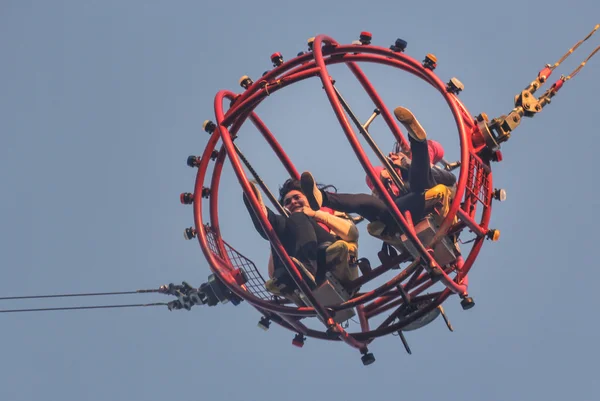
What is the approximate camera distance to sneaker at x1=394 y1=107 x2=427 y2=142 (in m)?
21.9

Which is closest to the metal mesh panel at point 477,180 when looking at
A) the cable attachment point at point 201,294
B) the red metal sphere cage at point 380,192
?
the red metal sphere cage at point 380,192

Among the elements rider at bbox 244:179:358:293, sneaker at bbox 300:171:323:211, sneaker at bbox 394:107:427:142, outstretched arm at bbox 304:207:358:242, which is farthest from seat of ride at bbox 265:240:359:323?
sneaker at bbox 394:107:427:142

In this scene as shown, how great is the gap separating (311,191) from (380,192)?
3.60 metres

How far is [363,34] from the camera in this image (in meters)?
23.3

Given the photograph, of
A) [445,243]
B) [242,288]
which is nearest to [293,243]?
[242,288]

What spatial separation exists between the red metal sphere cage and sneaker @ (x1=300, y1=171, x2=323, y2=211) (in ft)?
5.37

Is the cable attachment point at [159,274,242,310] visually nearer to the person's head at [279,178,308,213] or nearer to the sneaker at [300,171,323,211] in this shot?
the person's head at [279,178,308,213]

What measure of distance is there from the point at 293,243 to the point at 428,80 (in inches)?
154

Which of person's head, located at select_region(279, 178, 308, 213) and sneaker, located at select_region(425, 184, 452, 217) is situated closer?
sneaker, located at select_region(425, 184, 452, 217)

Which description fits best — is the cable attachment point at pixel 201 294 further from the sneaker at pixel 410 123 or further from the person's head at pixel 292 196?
the sneaker at pixel 410 123

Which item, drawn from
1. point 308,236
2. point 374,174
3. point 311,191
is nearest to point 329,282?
point 308,236

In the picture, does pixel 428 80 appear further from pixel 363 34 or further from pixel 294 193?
pixel 294 193

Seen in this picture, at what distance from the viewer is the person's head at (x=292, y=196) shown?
955 inches

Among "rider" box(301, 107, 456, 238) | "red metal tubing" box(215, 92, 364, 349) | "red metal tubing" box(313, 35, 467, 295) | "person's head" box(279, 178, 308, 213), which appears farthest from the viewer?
"person's head" box(279, 178, 308, 213)
